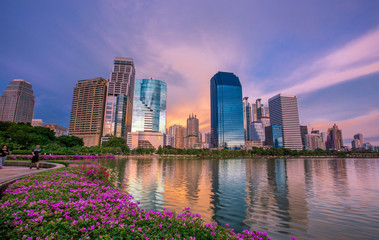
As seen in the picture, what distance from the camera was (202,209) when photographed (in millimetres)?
11398

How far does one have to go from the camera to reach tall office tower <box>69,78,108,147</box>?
6924 inches

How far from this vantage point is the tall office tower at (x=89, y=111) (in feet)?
577

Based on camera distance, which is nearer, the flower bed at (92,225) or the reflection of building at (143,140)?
the flower bed at (92,225)

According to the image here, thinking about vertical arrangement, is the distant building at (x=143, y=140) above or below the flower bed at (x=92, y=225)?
above

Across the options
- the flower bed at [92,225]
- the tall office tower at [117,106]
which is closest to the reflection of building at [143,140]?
the tall office tower at [117,106]

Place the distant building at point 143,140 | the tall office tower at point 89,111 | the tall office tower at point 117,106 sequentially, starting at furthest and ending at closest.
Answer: the distant building at point 143,140, the tall office tower at point 117,106, the tall office tower at point 89,111

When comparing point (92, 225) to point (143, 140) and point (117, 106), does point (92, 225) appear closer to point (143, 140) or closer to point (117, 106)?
point (143, 140)

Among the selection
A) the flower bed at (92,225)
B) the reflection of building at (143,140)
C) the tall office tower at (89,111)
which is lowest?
the flower bed at (92,225)

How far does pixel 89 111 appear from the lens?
183 meters

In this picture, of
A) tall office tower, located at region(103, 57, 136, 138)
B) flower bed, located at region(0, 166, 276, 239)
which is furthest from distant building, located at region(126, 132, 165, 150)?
flower bed, located at region(0, 166, 276, 239)

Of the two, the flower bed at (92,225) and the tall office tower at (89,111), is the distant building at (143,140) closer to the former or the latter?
the tall office tower at (89,111)

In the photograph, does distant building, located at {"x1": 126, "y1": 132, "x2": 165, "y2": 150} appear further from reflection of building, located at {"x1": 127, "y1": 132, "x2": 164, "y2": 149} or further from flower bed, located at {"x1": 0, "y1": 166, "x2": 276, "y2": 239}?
flower bed, located at {"x1": 0, "y1": 166, "x2": 276, "y2": 239}

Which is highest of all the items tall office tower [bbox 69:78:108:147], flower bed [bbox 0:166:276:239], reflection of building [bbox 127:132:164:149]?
tall office tower [bbox 69:78:108:147]

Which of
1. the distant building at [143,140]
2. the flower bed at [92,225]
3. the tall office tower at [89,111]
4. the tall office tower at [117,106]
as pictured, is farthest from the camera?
the distant building at [143,140]
